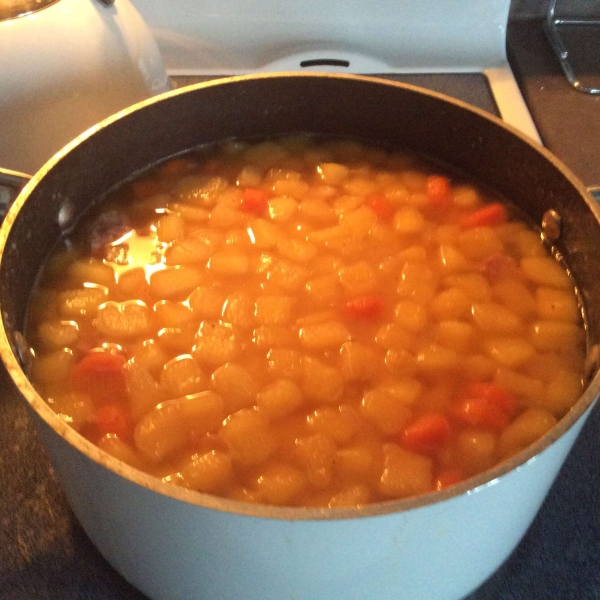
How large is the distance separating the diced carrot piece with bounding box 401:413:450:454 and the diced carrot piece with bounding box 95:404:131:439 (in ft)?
1.11

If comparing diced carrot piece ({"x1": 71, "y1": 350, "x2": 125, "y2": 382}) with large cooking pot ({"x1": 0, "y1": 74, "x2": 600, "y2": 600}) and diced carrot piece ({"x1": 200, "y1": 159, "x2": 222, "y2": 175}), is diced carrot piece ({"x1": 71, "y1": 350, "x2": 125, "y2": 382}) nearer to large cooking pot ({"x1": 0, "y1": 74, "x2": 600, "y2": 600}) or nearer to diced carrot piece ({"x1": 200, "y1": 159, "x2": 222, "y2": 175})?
large cooking pot ({"x1": 0, "y1": 74, "x2": 600, "y2": 600})

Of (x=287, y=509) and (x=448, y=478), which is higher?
(x=287, y=509)

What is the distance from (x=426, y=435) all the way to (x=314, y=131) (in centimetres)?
65

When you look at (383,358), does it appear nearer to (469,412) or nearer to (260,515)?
(469,412)

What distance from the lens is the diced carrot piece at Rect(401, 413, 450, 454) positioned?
2.66ft

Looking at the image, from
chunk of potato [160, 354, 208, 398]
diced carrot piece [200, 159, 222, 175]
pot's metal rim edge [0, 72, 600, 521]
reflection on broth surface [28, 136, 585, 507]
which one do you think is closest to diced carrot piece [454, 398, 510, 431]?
reflection on broth surface [28, 136, 585, 507]

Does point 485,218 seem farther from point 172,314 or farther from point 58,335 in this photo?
point 58,335

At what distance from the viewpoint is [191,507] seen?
1.76 feet

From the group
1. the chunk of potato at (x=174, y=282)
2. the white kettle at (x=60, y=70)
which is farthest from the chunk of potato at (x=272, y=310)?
the white kettle at (x=60, y=70)

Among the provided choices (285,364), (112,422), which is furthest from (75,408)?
(285,364)

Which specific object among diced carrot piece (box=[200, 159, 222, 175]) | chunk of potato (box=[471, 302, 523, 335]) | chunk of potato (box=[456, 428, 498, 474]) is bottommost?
chunk of potato (box=[456, 428, 498, 474])

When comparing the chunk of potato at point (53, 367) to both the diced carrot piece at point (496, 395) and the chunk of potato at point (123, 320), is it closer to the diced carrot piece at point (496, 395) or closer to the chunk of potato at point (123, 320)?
the chunk of potato at point (123, 320)

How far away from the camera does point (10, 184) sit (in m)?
0.88

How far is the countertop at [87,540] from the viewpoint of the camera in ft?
2.58
